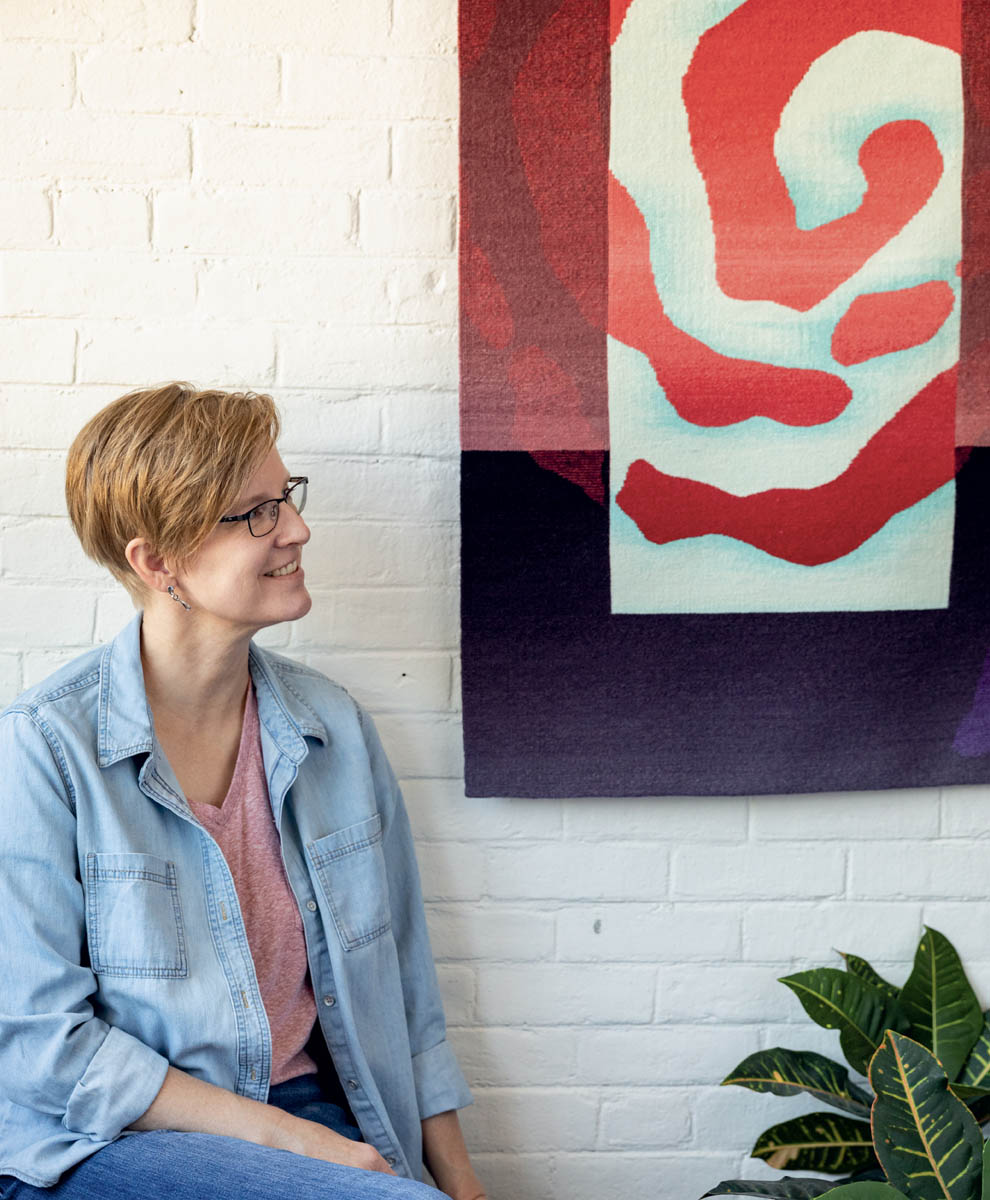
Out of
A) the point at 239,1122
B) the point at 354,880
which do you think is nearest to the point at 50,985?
the point at 239,1122

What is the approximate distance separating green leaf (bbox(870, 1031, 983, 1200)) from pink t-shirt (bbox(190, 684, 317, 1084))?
68 cm

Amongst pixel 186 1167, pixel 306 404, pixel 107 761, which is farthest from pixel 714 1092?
pixel 306 404

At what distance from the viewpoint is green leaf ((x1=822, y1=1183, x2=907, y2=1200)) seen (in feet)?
3.80

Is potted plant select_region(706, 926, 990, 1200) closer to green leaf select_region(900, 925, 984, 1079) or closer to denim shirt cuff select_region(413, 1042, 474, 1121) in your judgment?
green leaf select_region(900, 925, 984, 1079)

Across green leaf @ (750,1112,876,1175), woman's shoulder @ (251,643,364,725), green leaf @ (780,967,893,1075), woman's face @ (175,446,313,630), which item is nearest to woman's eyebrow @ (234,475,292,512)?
woman's face @ (175,446,313,630)

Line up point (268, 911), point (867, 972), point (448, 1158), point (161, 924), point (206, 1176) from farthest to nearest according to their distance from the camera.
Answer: point (867, 972) < point (448, 1158) < point (268, 911) < point (161, 924) < point (206, 1176)

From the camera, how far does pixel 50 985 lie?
113 centimetres

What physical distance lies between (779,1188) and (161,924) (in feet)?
2.75

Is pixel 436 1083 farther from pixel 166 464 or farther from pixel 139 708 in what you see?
pixel 166 464

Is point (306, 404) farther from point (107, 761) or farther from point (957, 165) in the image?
point (957, 165)

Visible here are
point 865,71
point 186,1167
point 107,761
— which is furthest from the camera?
point 865,71

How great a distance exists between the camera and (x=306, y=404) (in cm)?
147

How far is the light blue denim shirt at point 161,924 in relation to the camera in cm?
113

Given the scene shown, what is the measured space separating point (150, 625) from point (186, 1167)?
23.2 inches
